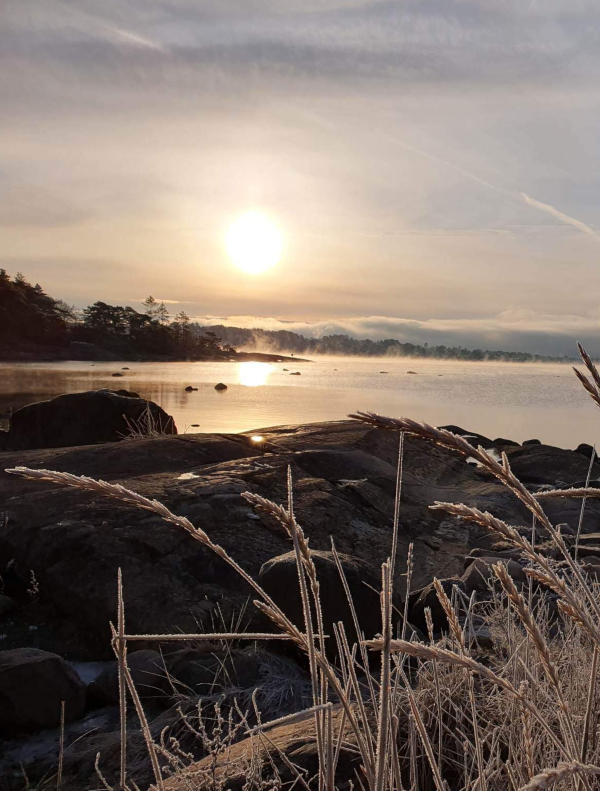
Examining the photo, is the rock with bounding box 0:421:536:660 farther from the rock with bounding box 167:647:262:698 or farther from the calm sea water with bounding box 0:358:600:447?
the calm sea water with bounding box 0:358:600:447

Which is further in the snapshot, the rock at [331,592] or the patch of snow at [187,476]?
the patch of snow at [187,476]

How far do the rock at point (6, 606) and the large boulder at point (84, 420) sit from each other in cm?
607

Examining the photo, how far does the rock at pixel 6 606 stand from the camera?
16.6ft

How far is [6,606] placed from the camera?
16.8 feet

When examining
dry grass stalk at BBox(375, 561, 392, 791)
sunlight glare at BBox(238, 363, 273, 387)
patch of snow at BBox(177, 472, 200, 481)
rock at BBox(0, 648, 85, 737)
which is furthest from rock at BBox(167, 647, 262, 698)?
sunlight glare at BBox(238, 363, 273, 387)

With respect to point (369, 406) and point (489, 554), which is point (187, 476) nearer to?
point (489, 554)

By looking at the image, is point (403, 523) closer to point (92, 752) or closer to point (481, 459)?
point (92, 752)

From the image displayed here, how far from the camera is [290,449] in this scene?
8469 millimetres

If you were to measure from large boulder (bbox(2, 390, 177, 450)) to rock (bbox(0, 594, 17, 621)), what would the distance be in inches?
239

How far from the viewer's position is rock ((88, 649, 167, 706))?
12.4 ft

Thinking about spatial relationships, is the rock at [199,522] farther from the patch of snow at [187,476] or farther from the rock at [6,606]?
Answer: the rock at [6,606]

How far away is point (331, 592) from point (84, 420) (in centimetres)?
821

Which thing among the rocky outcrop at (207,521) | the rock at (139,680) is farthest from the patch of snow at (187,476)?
the rock at (139,680)

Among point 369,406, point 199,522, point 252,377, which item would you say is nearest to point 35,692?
point 199,522
